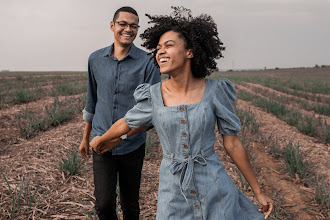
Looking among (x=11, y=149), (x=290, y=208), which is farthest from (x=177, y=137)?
(x=11, y=149)

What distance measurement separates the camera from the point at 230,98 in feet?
4.46

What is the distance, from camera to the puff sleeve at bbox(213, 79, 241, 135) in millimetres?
1269

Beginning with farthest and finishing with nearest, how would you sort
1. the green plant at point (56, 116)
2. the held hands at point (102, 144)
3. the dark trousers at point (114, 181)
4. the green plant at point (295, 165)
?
1. the green plant at point (56, 116)
2. the green plant at point (295, 165)
3. the dark trousers at point (114, 181)
4. the held hands at point (102, 144)

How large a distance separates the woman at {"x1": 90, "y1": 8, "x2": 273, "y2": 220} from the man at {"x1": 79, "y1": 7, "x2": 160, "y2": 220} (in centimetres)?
50

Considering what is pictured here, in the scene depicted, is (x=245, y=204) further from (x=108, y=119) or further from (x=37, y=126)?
(x=37, y=126)

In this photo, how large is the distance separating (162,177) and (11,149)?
374 centimetres

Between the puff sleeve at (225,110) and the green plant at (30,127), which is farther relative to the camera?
the green plant at (30,127)

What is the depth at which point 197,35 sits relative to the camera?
4.69ft

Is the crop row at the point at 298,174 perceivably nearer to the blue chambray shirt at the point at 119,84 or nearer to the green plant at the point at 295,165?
the green plant at the point at 295,165

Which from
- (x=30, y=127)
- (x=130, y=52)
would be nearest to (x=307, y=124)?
(x=130, y=52)

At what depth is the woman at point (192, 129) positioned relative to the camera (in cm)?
124

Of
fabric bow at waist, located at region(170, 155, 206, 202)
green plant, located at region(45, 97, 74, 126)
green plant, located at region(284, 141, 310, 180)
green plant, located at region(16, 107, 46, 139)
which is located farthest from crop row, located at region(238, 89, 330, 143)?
green plant, located at region(16, 107, 46, 139)

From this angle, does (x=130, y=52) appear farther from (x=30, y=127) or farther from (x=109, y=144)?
(x=30, y=127)

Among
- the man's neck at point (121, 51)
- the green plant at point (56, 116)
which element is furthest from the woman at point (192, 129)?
the green plant at point (56, 116)
